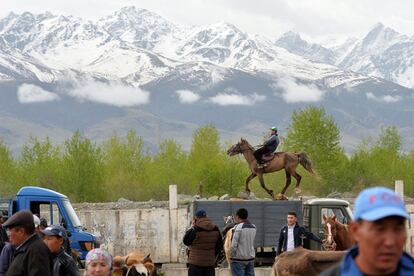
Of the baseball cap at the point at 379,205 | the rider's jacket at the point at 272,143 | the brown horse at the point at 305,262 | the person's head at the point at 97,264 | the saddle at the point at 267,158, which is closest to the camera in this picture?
the baseball cap at the point at 379,205

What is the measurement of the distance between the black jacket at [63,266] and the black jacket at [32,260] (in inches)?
15.7

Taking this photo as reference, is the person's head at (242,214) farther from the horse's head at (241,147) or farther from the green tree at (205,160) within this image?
the green tree at (205,160)

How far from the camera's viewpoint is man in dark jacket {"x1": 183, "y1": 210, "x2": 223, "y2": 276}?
15.5 meters

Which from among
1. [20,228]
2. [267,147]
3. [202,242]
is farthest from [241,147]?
[20,228]

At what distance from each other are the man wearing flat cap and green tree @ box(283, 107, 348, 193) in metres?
64.4

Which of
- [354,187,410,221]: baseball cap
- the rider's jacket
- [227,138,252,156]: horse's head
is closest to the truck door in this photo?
the rider's jacket

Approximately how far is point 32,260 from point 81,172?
233 feet

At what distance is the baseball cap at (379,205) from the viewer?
13.1ft

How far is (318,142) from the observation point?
7412 cm

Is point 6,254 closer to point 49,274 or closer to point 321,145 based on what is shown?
point 49,274

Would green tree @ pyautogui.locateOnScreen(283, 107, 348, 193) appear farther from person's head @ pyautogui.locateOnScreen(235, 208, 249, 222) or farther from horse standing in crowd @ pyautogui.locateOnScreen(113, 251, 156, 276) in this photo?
horse standing in crowd @ pyautogui.locateOnScreen(113, 251, 156, 276)

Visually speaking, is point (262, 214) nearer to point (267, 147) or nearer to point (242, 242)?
point (267, 147)

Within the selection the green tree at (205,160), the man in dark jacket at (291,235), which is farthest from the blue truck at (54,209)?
the green tree at (205,160)

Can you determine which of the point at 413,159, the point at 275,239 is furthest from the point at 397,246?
the point at 413,159
